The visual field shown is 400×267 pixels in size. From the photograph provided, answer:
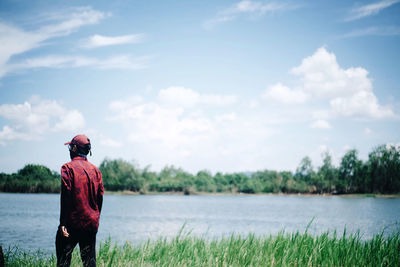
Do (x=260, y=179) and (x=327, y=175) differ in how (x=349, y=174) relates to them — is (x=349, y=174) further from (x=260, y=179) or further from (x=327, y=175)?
(x=260, y=179)

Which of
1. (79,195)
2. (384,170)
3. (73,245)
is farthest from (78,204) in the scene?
(384,170)

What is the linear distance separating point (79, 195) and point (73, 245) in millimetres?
727

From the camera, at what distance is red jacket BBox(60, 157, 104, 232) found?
174 inches

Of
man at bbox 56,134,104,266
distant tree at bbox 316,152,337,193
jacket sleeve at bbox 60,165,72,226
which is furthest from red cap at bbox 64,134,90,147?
distant tree at bbox 316,152,337,193

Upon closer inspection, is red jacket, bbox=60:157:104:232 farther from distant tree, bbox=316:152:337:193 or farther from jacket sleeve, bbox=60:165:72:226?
distant tree, bbox=316:152:337:193

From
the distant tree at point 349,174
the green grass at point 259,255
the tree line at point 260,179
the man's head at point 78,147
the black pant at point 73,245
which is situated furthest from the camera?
the distant tree at point 349,174

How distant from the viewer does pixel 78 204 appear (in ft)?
14.7

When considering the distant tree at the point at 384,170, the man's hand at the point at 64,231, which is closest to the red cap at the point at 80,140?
the man's hand at the point at 64,231

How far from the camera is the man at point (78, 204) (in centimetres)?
443

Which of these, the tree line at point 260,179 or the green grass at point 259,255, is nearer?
the green grass at point 259,255

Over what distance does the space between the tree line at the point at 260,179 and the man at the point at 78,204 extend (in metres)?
46.3

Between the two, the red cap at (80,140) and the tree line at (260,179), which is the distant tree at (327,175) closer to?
the tree line at (260,179)

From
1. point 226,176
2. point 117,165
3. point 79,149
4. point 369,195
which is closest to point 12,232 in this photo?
point 79,149

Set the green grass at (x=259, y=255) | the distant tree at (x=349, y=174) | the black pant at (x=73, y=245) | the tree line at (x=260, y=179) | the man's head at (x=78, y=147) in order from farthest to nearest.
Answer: the distant tree at (x=349, y=174) → the tree line at (x=260, y=179) → the green grass at (x=259, y=255) → the man's head at (x=78, y=147) → the black pant at (x=73, y=245)
